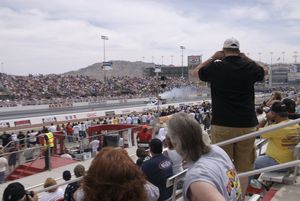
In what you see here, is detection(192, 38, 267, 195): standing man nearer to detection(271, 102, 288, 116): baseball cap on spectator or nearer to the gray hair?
detection(271, 102, 288, 116): baseball cap on spectator

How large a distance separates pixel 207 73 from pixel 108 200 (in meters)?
2.18

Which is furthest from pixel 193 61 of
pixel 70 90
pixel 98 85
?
pixel 70 90

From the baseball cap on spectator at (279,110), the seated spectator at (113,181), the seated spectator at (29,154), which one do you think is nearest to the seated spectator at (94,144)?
the seated spectator at (29,154)

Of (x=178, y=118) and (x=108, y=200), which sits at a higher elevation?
(x=178, y=118)

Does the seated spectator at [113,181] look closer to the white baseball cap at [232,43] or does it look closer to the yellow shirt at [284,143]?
the white baseball cap at [232,43]

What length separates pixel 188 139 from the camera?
2.32m

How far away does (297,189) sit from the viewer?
484cm

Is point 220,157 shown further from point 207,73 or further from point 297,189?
point 297,189

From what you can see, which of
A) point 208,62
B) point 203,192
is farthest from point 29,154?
point 203,192

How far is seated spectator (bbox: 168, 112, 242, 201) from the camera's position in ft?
6.76

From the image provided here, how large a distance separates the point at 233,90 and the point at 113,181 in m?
2.15

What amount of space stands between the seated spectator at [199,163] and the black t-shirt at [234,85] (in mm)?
1341

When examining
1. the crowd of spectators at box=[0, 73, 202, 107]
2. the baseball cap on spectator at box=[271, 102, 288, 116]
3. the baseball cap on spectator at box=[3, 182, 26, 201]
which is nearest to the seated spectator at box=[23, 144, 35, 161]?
the baseball cap on spectator at box=[3, 182, 26, 201]

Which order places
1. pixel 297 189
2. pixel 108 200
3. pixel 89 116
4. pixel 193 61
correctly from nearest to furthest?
pixel 108 200 → pixel 297 189 → pixel 89 116 → pixel 193 61
